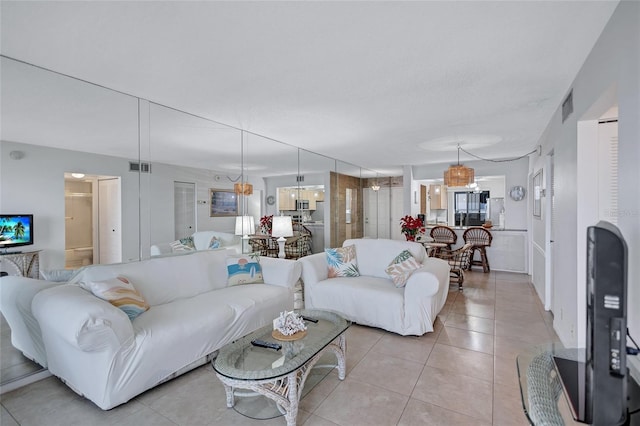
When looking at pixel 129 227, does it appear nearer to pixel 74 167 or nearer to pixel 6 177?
pixel 74 167

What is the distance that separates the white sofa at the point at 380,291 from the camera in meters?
3.02

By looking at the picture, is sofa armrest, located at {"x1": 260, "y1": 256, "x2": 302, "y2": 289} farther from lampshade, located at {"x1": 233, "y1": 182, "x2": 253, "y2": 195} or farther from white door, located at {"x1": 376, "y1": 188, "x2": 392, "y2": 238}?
white door, located at {"x1": 376, "y1": 188, "x2": 392, "y2": 238}

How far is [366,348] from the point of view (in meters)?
2.84

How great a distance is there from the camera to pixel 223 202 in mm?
4023

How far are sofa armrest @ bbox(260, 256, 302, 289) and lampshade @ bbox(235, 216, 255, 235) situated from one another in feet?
2.89

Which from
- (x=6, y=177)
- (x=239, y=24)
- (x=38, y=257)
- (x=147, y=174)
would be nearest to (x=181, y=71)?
(x=239, y=24)

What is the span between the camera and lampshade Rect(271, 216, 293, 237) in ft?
15.3

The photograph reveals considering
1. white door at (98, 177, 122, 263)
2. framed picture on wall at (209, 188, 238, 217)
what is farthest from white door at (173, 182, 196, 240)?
white door at (98, 177, 122, 263)

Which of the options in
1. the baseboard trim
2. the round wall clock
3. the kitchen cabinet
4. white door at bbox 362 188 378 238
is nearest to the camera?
the baseboard trim

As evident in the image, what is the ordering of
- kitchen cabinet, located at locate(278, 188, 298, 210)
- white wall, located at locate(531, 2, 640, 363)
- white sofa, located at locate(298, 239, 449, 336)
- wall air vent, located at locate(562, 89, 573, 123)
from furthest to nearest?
kitchen cabinet, located at locate(278, 188, 298, 210)
white sofa, located at locate(298, 239, 449, 336)
wall air vent, located at locate(562, 89, 573, 123)
white wall, located at locate(531, 2, 640, 363)

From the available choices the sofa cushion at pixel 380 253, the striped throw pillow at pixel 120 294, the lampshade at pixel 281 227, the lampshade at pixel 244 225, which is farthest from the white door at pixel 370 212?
the striped throw pillow at pixel 120 294

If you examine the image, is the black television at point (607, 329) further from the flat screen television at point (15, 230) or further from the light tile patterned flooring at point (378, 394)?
the flat screen television at point (15, 230)

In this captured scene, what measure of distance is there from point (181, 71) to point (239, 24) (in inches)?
33.7

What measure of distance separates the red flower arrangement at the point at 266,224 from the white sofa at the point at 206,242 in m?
0.52
